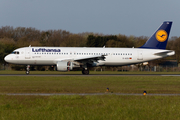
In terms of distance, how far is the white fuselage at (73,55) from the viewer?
1578 inches

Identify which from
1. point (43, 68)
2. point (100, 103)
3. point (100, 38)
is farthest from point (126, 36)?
point (100, 103)

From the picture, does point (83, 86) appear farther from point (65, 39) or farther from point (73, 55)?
point (65, 39)

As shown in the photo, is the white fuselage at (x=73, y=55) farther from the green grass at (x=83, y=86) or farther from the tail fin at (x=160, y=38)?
the green grass at (x=83, y=86)

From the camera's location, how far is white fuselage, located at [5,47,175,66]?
40.1 metres

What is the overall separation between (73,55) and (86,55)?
2.06 metres

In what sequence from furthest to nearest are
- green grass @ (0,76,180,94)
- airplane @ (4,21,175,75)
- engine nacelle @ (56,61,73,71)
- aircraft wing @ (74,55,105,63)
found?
1. airplane @ (4,21,175,75)
2. aircraft wing @ (74,55,105,63)
3. engine nacelle @ (56,61,73,71)
4. green grass @ (0,76,180,94)

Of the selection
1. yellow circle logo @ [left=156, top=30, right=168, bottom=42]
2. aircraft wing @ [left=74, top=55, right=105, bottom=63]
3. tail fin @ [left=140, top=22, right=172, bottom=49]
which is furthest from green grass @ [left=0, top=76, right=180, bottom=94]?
yellow circle logo @ [left=156, top=30, right=168, bottom=42]

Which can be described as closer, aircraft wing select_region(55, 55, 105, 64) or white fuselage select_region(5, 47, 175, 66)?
aircraft wing select_region(55, 55, 105, 64)

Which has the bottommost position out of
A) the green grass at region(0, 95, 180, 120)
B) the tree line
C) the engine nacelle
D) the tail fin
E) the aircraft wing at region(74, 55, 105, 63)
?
the green grass at region(0, 95, 180, 120)

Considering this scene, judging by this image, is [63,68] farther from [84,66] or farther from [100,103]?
[100,103]

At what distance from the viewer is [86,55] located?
41.7 metres

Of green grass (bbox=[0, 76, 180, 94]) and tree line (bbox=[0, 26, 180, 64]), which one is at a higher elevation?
tree line (bbox=[0, 26, 180, 64])

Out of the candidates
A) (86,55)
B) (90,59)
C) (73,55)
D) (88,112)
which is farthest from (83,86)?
(86,55)

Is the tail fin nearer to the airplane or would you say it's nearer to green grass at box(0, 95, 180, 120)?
the airplane
